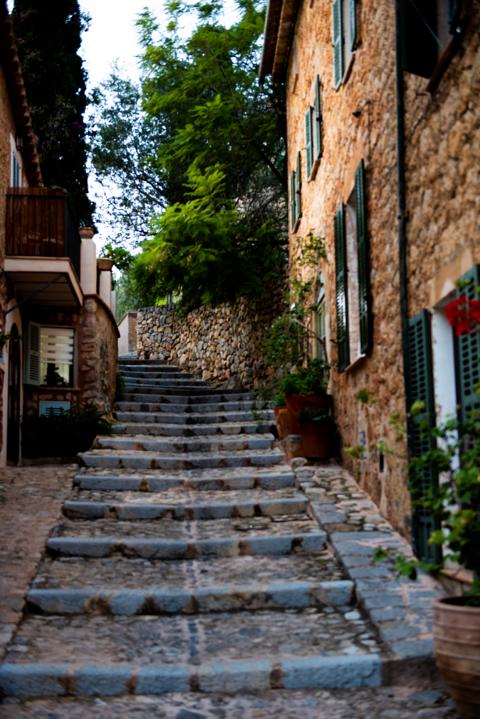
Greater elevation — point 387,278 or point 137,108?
point 137,108

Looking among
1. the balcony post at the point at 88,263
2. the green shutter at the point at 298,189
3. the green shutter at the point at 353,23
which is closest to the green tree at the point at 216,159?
the balcony post at the point at 88,263

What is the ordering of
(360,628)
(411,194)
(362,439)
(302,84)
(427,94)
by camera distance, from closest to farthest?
(360,628)
(427,94)
(411,194)
(362,439)
(302,84)

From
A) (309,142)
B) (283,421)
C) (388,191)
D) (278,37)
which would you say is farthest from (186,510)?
(278,37)

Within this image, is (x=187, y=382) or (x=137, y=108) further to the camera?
(x=137, y=108)

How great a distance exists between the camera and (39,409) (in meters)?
13.1

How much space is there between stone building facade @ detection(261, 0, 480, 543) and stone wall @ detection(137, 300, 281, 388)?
16.0 feet

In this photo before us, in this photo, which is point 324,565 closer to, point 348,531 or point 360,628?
point 348,531

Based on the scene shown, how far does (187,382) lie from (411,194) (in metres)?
11.4

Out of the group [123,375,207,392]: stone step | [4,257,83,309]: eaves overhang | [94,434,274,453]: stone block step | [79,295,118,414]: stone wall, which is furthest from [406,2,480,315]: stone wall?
[123,375,207,392]: stone step

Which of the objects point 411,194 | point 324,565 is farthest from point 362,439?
point 411,194

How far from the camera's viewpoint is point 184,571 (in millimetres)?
6164

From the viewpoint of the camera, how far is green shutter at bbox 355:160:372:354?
7.10 meters

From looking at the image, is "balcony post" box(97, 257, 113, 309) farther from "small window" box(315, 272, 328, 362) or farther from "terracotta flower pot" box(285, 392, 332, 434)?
"terracotta flower pot" box(285, 392, 332, 434)

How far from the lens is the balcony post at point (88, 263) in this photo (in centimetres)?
1334
